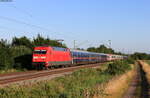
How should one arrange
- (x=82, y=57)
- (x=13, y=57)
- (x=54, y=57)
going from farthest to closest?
(x=82, y=57) < (x=54, y=57) < (x=13, y=57)

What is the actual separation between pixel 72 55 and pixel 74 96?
3476 centimetres

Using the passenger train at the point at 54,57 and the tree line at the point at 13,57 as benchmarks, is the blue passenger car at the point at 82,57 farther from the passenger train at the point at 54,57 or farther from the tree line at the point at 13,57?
the tree line at the point at 13,57

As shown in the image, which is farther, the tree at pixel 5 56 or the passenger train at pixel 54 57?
the passenger train at pixel 54 57

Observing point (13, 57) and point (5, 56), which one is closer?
point (5, 56)

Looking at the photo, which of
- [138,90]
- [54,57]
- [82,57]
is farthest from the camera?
[82,57]

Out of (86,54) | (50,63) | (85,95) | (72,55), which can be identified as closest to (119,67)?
(50,63)

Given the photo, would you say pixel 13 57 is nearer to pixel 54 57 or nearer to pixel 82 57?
pixel 54 57

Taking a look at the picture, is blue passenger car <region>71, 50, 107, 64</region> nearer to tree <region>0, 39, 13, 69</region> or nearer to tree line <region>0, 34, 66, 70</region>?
tree line <region>0, 34, 66, 70</region>

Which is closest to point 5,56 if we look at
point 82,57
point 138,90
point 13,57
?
point 13,57

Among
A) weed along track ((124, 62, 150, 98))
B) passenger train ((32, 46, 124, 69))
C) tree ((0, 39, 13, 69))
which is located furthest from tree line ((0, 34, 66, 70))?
weed along track ((124, 62, 150, 98))

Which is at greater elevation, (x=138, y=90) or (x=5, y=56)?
(x=5, y=56)

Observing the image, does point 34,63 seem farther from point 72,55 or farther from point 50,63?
point 72,55

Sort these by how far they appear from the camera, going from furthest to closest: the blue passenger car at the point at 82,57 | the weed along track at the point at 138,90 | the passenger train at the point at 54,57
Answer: the blue passenger car at the point at 82,57 < the passenger train at the point at 54,57 < the weed along track at the point at 138,90

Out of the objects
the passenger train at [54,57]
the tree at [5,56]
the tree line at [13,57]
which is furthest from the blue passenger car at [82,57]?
the tree at [5,56]
